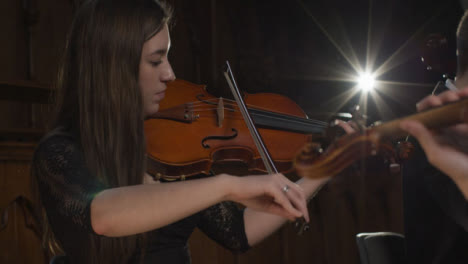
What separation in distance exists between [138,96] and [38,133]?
0.87 m

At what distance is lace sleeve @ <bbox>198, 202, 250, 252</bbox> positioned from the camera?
1.42 meters

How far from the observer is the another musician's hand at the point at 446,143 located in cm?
73

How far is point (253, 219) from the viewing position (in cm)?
143

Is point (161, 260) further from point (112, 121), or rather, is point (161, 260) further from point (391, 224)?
point (391, 224)

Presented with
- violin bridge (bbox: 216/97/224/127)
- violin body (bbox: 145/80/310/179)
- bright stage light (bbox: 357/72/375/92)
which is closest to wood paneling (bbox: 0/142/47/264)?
violin body (bbox: 145/80/310/179)

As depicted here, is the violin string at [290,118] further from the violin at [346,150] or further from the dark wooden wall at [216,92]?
the violin at [346,150]

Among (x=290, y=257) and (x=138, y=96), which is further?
(x=290, y=257)

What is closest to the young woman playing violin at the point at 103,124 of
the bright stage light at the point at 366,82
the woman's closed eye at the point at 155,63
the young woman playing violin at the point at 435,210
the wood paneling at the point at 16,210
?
the woman's closed eye at the point at 155,63

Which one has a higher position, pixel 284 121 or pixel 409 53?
pixel 409 53

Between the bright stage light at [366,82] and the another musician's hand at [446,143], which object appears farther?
the bright stage light at [366,82]

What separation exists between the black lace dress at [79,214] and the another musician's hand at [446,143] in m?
0.60

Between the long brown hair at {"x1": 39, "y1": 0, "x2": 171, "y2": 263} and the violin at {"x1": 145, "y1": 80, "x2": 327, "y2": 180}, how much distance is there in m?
0.21

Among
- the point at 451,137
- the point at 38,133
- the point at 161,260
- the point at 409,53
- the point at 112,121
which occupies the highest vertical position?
the point at 409,53

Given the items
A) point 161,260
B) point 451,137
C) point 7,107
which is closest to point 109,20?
point 161,260
